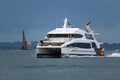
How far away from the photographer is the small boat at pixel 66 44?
108 m

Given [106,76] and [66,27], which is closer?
[106,76]

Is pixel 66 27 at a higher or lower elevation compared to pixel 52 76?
higher

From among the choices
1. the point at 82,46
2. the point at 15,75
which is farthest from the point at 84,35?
the point at 15,75

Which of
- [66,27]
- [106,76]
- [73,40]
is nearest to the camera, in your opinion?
[106,76]

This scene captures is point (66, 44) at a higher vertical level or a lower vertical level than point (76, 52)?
higher

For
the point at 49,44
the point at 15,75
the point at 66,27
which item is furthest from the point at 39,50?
the point at 15,75

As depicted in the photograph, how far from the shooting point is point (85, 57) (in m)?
113

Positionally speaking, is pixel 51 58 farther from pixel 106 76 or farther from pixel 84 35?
pixel 106 76

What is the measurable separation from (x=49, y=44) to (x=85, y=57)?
24.6ft

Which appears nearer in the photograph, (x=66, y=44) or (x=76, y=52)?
(x=66, y=44)

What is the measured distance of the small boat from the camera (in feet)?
354

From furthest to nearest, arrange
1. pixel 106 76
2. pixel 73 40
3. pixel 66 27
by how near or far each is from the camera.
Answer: pixel 66 27
pixel 73 40
pixel 106 76

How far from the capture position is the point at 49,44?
358 feet

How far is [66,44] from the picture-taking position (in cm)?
10769
